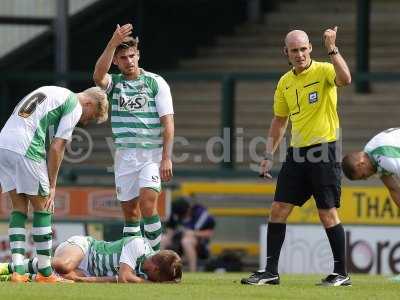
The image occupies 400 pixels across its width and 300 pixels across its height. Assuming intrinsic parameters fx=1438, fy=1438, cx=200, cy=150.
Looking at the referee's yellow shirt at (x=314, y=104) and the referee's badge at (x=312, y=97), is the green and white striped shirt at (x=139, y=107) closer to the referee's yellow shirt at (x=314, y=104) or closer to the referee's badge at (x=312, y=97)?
the referee's yellow shirt at (x=314, y=104)

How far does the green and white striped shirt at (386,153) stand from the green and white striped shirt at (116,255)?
2.00 metres

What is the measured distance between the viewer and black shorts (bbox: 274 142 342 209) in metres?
12.0

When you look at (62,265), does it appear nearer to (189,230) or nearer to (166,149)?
(166,149)

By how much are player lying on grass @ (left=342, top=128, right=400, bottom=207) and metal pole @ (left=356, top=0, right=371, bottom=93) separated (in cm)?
1015

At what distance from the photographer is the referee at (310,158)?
12008 mm

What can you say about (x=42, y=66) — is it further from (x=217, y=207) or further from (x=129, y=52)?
(x=129, y=52)

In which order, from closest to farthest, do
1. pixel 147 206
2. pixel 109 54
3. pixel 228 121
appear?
1. pixel 109 54
2. pixel 147 206
3. pixel 228 121

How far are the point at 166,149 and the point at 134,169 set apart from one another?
449 mm

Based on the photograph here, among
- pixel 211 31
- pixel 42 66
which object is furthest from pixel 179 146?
pixel 211 31

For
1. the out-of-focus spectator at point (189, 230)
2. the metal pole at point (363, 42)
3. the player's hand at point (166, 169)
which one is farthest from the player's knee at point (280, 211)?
the metal pole at point (363, 42)

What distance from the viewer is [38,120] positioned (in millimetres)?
11617

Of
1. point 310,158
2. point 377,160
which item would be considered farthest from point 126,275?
point 377,160

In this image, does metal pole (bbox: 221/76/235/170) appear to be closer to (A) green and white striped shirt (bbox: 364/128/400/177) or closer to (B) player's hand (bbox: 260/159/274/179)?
(B) player's hand (bbox: 260/159/274/179)

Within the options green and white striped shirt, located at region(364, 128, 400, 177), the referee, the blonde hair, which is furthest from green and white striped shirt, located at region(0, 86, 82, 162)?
green and white striped shirt, located at region(364, 128, 400, 177)
